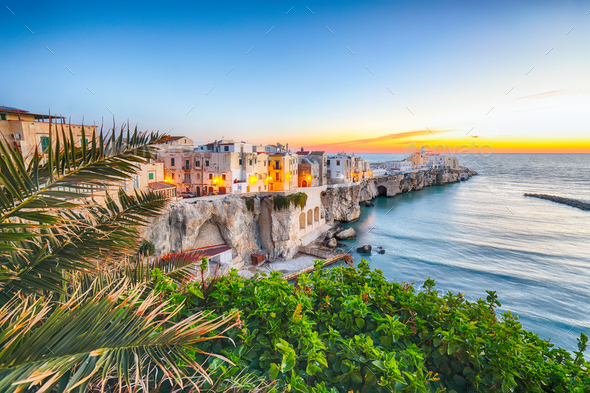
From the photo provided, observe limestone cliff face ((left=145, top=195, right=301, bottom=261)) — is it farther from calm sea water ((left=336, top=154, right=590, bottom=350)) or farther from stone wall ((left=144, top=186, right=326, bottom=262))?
calm sea water ((left=336, top=154, right=590, bottom=350))

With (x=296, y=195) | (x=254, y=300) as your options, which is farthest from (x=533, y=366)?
(x=296, y=195)

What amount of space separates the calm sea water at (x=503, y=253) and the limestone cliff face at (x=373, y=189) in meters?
2.79

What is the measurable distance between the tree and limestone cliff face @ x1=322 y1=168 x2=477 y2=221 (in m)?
31.7

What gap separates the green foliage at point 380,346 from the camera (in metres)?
2.13

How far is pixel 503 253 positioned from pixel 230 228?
2559 centimetres

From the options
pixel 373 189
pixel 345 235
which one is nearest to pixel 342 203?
pixel 345 235

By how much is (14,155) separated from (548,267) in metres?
31.7

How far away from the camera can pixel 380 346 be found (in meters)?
2.51

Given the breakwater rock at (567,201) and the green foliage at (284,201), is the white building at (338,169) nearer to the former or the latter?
the green foliage at (284,201)

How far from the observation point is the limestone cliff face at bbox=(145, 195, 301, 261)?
18.3 metres

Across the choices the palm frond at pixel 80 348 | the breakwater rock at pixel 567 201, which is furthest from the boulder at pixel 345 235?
the breakwater rock at pixel 567 201

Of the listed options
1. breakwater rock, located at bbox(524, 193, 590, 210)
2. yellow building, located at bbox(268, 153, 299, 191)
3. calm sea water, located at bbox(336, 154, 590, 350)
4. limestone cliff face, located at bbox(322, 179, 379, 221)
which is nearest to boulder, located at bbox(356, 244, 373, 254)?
calm sea water, located at bbox(336, 154, 590, 350)

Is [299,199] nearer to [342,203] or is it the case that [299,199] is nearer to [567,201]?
[342,203]

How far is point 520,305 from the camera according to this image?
17219mm
